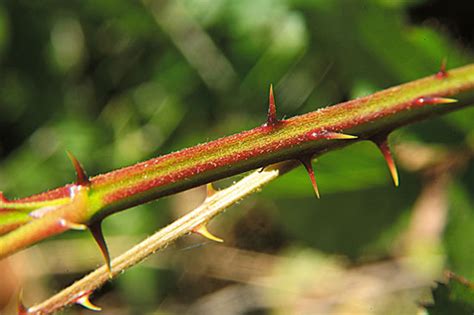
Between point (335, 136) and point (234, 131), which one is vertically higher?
point (335, 136)

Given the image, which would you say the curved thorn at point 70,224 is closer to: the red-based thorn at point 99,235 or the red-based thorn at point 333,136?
the red-based thorn at point 99,235

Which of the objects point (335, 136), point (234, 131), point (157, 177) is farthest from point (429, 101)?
point (234, 131)

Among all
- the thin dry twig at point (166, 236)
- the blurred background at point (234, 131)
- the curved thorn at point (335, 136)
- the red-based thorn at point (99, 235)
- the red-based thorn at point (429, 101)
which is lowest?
the blurred background at point (234, 131)

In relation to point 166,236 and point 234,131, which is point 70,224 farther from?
point 234,131

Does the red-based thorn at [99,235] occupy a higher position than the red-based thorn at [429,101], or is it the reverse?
the red-based thorn at [99,235]

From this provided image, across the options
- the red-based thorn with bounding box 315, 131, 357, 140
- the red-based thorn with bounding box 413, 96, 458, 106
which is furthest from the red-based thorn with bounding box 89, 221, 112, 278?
the red-based thorn with bounding box 413, 96, 458, 106

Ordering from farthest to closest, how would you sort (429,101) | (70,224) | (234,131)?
(234,131) < (429,101) < (70,224)

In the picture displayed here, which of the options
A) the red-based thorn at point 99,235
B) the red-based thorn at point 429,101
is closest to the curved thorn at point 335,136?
the red-based thorn at point 429,101

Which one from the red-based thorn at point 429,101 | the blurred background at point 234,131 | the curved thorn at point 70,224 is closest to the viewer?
the curved thorn at point 70,224

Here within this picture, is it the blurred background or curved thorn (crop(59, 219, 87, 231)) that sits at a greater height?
curved thorn (crop(59, 219, 87, 231))

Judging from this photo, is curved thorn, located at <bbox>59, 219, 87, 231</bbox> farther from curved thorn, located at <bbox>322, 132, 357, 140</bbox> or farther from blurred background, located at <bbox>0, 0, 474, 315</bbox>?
blurred background, located at <bbox>0, 0, 474, 315</bbox>
